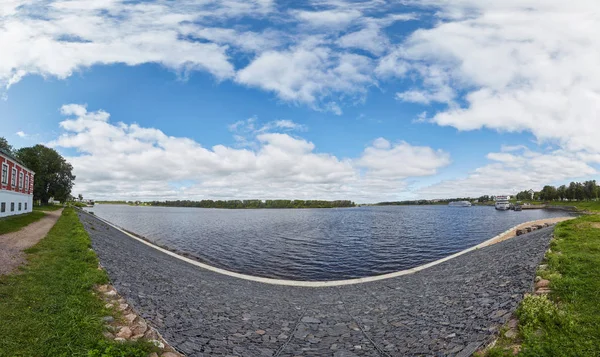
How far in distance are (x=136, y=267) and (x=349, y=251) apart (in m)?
21.7

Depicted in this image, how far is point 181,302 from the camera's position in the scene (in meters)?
12.2

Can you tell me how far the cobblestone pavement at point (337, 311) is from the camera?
343 inches

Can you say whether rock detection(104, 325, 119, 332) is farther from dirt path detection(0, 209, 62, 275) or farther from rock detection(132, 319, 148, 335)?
dirt path detection(0, 209, 62, 275)

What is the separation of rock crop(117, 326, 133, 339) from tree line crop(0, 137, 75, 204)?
79243 mm

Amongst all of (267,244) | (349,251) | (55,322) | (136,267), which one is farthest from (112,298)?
(267,244)

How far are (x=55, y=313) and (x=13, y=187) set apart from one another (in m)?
45.3

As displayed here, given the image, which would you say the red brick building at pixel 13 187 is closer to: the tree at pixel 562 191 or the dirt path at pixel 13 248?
the dirt path at pixel 13 248

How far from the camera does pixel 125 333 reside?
8000 mm

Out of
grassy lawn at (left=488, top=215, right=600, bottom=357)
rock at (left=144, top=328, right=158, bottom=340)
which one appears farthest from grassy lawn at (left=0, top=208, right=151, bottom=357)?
grassy lawn at (left=488, top=215, right=600, bottom=357)

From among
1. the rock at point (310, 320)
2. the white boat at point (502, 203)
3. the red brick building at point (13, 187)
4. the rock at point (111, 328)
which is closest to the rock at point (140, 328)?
the rock at point (111, 328)

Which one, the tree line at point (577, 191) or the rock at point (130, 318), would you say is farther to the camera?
the tree line at point (577, 191)

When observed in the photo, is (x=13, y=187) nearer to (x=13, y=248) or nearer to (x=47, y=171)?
(x=13, y=248)

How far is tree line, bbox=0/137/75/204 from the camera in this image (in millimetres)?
67631

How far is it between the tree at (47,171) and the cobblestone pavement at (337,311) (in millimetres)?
70828
